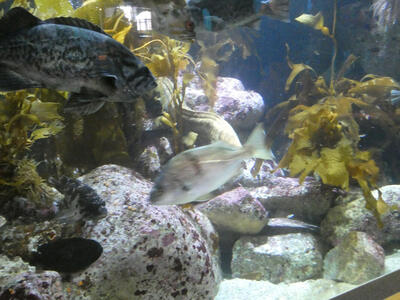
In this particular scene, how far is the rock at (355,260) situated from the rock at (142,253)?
156 cm

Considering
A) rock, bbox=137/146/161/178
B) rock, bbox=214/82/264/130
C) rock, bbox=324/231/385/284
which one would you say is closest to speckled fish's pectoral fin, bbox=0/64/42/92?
rock, bbox=137/146/161/178

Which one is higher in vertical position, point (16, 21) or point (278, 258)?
point (16, 21)

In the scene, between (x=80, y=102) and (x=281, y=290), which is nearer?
(x=80, y=102)

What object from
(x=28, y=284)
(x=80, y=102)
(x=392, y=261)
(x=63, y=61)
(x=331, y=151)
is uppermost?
(x=63, y=61)

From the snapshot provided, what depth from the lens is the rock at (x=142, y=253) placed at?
202 cm

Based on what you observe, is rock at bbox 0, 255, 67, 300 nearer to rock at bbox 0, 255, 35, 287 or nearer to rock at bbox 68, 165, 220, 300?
rock at bbox 0, 255, 35, 287

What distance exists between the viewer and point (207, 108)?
6043 mm

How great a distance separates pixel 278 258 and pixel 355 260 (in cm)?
86

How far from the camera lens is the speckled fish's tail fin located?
180cm

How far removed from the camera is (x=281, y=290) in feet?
9.45

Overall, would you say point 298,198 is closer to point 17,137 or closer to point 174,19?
point 174,19

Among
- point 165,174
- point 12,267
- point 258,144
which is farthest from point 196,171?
point 12,267

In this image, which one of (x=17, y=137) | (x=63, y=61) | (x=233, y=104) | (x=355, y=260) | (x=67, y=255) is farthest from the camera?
(x=233, y=104)

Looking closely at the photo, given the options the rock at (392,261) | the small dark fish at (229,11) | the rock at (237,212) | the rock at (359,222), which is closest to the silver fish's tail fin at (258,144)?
the small dark fish at (229,11)
